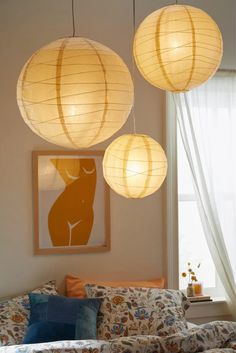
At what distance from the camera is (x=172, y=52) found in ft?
7.41

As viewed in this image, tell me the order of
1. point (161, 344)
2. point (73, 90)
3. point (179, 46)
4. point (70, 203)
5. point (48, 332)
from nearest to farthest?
1. point (73, 90)
2. point (179, 46)
3. point (161, 344)
4. point (48, 332)
5. point (70, 203)

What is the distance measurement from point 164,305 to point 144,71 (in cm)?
193

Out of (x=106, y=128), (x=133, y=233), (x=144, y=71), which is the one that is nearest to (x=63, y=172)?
(x=133, y=233)

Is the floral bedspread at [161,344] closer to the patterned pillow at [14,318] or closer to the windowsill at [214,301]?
the patterned pillow at [14,318]

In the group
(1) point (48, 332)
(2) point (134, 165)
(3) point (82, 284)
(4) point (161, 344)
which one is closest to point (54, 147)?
(3) point (82, 284)

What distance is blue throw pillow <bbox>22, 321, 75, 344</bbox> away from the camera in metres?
3.48

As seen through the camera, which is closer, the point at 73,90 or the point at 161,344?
the point at 73,90

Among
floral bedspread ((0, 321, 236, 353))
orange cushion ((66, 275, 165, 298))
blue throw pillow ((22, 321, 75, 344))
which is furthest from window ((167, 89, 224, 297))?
floral bedspread ((0, 321, 236, 353))

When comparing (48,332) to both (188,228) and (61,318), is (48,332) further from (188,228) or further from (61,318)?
(188,228)

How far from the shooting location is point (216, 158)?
4.60m

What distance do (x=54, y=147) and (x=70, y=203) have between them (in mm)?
392

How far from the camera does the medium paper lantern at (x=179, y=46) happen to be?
2.24 metres

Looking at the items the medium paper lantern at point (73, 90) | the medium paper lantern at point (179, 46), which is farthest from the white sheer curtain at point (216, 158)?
the medium paper lantern at point (73, 90)

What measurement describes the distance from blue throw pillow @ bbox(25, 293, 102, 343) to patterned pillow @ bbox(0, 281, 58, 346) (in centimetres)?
8
